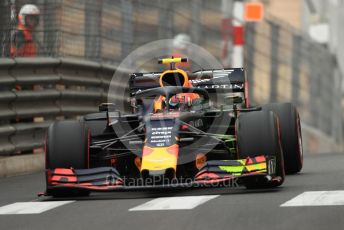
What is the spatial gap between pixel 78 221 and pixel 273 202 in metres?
1.92

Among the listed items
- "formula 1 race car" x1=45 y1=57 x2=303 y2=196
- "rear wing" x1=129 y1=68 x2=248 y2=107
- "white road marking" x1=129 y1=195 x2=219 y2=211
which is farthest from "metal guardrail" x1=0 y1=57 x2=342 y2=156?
"white road marking" x1=129 y1=195 x2=219 y2=211

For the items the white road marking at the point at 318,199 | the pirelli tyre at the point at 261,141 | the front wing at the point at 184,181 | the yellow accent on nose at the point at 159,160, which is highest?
the pirelli tyre at the point at 261,141

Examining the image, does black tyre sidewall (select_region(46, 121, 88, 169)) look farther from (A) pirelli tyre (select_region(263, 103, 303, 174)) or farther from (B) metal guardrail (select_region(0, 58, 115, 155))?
(B) metal guardrail (select_region(0, 58, 115, 155))

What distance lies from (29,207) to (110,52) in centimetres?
939

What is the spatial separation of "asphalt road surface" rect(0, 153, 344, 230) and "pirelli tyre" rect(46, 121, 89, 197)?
1.21 feet

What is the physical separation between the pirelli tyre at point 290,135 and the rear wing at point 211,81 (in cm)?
53

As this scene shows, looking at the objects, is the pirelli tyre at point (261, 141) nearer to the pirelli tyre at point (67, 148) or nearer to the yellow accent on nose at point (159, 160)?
the yellow accent on nose at point (159, 160)

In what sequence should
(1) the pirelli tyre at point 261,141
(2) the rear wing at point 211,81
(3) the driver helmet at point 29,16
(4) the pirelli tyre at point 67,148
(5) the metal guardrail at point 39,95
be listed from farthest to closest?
(3) the driver helmet at point 29,16 < (5) the metal guardrail at point 39,95 < (2) the rear wing at point 211,81 < (4) the pirelli tyre at point 67,148 < (1) the pirelli tyre at point 261,141

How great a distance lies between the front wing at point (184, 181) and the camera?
12.5 m

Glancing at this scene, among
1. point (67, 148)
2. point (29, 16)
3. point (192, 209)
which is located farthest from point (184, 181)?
point (29, 16)

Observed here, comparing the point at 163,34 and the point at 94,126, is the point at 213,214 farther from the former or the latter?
the point at 163,34

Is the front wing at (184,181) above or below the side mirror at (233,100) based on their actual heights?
below

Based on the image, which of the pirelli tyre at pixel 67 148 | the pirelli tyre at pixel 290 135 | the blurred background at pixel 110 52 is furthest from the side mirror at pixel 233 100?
the blurred background at pixel 110 52

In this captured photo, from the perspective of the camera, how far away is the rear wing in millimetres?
15602
